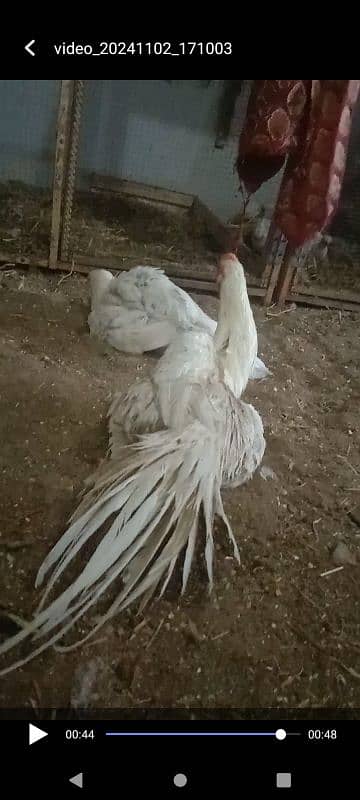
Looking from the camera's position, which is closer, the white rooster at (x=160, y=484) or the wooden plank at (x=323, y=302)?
the white rooster at (x=160, y=484)

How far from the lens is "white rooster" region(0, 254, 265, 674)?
2.93ft

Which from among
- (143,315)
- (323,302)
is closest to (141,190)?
(143,315)

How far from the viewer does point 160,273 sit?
202cm

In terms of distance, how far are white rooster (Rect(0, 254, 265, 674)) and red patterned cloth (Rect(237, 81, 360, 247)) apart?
1.32ft

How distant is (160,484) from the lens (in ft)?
3.43

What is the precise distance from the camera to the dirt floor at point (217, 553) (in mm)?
846
